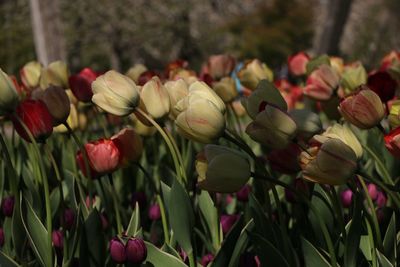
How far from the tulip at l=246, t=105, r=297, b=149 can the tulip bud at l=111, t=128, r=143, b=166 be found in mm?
341

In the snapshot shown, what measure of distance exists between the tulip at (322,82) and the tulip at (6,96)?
1.97ft

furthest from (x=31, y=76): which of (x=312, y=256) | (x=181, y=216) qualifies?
(x=312, y=256)

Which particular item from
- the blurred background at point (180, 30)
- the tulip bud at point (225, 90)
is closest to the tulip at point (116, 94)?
the tulip bud at point (225, 90)

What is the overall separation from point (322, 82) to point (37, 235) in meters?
0.64

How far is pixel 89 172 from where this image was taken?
1.21 meters

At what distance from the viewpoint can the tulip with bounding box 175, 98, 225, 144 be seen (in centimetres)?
94

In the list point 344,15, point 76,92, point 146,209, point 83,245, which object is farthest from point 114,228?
point 344,15

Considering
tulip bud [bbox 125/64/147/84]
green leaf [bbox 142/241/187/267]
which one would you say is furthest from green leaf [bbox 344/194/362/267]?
tulip bud [bbox 125/64/147/84]

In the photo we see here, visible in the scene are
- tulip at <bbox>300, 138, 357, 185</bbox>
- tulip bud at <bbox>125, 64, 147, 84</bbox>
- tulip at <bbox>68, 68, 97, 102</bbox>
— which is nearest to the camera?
tulip at <bbox>300, 138, 357, 185</bbox>

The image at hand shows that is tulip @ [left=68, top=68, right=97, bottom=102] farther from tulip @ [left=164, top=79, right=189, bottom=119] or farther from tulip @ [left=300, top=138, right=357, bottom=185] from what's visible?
tulip @ [left=300, top=138, right=357, bottom=185]

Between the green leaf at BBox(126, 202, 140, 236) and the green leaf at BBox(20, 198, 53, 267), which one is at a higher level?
the green leaf at BBox(20, 198, 53, 267)

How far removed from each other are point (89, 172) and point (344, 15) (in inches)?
173

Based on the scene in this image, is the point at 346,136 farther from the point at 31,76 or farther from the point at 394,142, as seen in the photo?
the point at 31,76

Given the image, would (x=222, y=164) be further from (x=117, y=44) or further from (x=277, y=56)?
(x=117, y=44)
